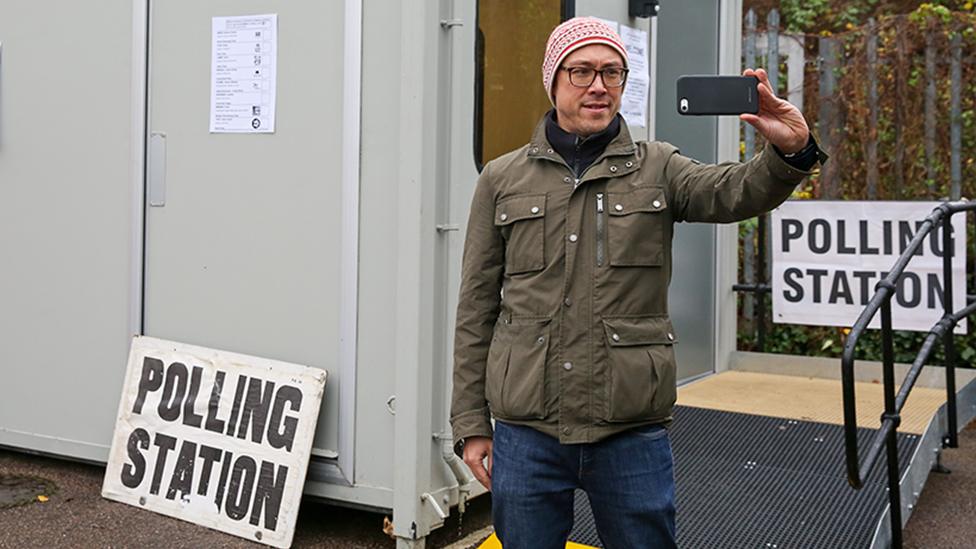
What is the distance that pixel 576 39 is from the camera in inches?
95.8

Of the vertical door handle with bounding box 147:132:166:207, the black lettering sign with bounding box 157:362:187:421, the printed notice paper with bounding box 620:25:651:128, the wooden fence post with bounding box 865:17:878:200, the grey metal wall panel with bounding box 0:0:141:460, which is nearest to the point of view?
the black lettering sign with bounding box 157:362:187:421

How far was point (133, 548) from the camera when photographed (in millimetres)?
4301

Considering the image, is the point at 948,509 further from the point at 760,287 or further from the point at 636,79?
the point at 636,79

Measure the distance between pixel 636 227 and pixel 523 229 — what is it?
0.25m

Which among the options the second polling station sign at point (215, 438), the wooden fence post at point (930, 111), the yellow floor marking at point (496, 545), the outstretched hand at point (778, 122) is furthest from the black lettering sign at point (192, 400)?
the wooden fence post at point (930, 111)

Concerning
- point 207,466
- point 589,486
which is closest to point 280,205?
point 207,466

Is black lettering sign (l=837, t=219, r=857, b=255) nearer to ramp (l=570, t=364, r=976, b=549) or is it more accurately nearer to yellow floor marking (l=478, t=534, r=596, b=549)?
ramp (l=570, t=364, r=976, b=549)

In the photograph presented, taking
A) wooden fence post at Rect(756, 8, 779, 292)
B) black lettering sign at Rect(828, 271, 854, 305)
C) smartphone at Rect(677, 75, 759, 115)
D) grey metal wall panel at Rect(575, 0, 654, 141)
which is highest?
wooden fence post at Rect(756, 8, 779, 292)

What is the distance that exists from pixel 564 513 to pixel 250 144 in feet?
8.60

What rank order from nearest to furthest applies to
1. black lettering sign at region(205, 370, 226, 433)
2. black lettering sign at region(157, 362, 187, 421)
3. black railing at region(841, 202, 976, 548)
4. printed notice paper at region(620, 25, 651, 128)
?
1. black railing at region(841, 202, 976, 548)
2. black lettering sign at region(205, 370, 226, 433)
3. black lettering sign at region(157, 362, 187, 421)
4. printed notice paper at region(620, 25, 651, 128)

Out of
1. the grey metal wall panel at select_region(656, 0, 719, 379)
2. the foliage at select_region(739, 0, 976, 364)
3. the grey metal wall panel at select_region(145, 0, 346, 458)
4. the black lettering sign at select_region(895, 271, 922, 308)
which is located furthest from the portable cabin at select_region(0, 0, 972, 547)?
the foliage at select_region(739, 0, 976, 364)

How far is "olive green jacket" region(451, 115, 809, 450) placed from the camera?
2.38m

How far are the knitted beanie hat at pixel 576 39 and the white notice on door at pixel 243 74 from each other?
2277mm

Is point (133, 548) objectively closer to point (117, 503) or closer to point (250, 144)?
point (117, 503)
